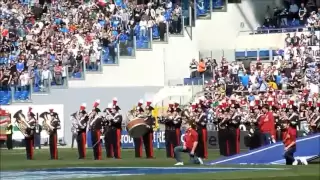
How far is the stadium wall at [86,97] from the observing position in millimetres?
42844

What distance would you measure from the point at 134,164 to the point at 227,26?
69.4 ft

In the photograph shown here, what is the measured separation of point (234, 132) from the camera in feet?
107

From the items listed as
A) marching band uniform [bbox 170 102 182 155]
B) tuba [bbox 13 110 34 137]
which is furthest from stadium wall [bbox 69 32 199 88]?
marching band uniform [bbox 170 102 182 155]

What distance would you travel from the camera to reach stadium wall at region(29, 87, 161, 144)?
42844 mm

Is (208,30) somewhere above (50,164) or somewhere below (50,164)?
above

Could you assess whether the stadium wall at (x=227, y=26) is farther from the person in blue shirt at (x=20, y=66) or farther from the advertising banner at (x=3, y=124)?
the advertising banner at (x=3, y=124)

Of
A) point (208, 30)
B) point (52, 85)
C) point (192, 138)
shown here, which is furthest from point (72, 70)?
point (192, 138)

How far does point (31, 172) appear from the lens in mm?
25578

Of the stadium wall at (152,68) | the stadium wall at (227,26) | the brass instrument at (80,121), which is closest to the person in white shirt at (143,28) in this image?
the stadium wall at (152,68)

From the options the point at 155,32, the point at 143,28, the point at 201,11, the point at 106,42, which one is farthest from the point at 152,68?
the point at 201,11

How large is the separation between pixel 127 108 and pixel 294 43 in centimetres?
751

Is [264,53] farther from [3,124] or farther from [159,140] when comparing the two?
[3,124]

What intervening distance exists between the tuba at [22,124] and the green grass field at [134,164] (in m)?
0.84

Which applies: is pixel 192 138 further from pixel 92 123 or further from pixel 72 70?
pixel 72 70
